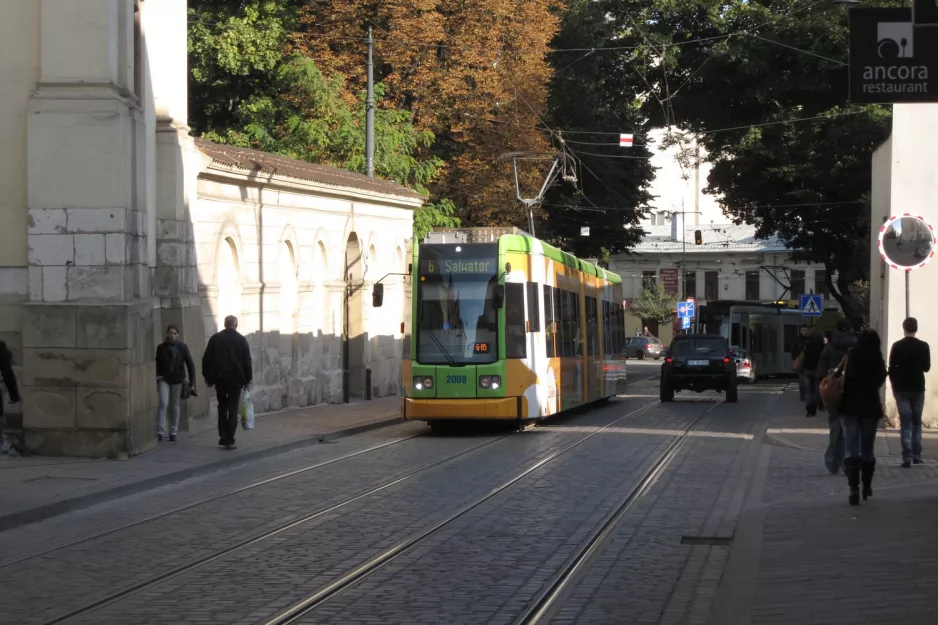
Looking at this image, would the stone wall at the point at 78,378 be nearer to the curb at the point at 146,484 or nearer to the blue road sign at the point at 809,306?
the curb at the point at 146,484

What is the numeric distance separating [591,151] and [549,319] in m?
27.3

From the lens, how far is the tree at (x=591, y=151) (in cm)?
4950

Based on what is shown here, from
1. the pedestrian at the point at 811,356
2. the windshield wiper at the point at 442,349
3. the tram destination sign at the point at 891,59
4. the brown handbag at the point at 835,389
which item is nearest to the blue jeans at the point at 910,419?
the brown handbag at the point at 835,389

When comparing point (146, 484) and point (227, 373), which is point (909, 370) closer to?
Answer: point (146, 484)

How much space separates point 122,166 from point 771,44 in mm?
25168

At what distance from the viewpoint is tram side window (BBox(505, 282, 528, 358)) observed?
872 inches

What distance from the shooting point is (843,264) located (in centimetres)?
4553

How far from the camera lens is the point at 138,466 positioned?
53.6 ft

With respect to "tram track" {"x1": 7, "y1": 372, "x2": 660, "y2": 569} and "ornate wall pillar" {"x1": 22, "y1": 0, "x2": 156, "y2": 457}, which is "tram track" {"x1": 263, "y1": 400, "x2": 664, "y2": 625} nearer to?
"tram track" {"x1": 7, "y1": 372, "x2": 660, "y2": 569}

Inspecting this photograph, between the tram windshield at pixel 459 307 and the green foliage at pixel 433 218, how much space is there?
1660 centimetres

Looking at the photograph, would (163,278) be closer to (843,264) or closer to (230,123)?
(230,123)

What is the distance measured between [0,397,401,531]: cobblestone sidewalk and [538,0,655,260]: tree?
2574 cm

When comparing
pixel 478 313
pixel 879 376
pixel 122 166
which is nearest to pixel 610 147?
pixel 478 313

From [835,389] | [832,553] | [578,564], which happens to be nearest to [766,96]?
[835,389]
